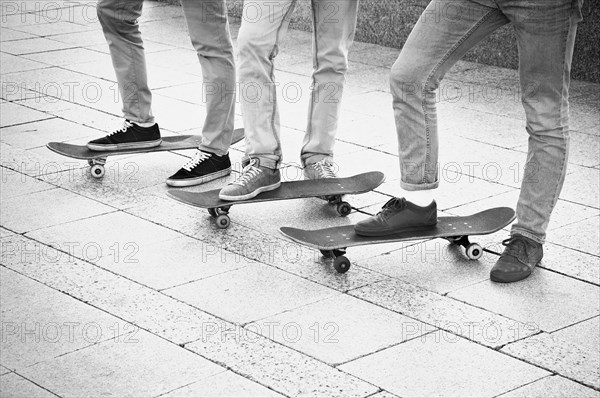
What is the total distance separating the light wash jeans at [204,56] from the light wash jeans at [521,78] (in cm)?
150

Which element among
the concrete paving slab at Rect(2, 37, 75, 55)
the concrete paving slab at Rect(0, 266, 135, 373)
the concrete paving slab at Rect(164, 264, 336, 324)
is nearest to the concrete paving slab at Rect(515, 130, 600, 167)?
the concrete paving slab at Rect(164, 264, 336, 324)

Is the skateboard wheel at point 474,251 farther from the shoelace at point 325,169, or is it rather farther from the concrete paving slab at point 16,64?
the concrete paving slab at point 16,64

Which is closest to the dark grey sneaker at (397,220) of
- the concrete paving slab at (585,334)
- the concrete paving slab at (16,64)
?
the concrete paving slab at (585,334)

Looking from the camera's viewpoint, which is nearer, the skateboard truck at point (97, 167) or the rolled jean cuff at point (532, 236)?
the rolled jean cuff at point (532, 236)

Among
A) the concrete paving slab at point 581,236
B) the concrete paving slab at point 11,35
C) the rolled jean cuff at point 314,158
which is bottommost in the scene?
the concrete paving slab at point 11,35

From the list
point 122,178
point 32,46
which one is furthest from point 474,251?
point 32,46

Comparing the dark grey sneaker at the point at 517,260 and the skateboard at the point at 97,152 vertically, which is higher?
the dark grey sneaker at the point at 517,260

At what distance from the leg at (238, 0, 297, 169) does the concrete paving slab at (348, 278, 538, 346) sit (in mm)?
1183

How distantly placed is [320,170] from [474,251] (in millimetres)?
1192

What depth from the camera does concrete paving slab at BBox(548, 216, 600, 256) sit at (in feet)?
17.5

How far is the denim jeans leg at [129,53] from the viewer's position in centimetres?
639

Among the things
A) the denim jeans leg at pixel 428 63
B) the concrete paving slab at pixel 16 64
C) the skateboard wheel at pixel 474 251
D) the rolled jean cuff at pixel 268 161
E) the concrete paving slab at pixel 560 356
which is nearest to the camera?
the concrete paving slab at pixel 560 356

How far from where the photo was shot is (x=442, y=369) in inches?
160

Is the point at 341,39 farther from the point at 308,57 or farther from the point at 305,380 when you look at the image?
the point at 308,57
